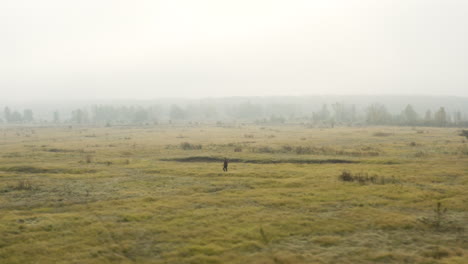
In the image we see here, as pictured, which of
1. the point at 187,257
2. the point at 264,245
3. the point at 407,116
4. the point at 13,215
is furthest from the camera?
the point at 407,116

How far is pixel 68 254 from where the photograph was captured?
17.9 metres

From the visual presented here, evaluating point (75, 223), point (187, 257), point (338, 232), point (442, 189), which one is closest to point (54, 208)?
point (75, 223)

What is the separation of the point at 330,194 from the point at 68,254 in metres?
19.6

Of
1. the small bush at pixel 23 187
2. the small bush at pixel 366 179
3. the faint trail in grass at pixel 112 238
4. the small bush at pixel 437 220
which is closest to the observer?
the faint trail in grass at pixel 112 238

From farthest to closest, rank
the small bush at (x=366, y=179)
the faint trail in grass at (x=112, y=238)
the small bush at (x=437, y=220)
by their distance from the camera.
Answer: the small bush at (x=366, y=179) < the small bush at (x=437, y=220) < the faint trail in grass at (x=112, y=238)

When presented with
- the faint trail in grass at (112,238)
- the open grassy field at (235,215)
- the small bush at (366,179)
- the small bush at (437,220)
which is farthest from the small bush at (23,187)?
the small bush at (437,220)

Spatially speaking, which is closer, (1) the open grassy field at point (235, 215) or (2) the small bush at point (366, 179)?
(1) the open grassy field at point (235, 215)

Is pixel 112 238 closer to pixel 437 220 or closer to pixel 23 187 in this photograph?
pixel 23 187

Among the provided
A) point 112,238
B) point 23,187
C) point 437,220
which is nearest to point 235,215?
point 112,238

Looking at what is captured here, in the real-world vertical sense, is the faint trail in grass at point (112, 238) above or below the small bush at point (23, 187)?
below

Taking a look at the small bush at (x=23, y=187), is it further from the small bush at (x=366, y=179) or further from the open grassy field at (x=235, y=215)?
the small bush at (x=366, y=179)

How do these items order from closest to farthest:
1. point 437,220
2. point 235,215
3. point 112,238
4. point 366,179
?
point 112,238 → point 437,220 → point 235,215 → point 366,179

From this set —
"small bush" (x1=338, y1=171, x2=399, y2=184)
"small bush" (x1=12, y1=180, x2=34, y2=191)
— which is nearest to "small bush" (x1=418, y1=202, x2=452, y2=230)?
"small bush" (x1=338, y1=171, x2=399, y2=184)

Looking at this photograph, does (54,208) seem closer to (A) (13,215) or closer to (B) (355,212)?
(A) (13,215)
